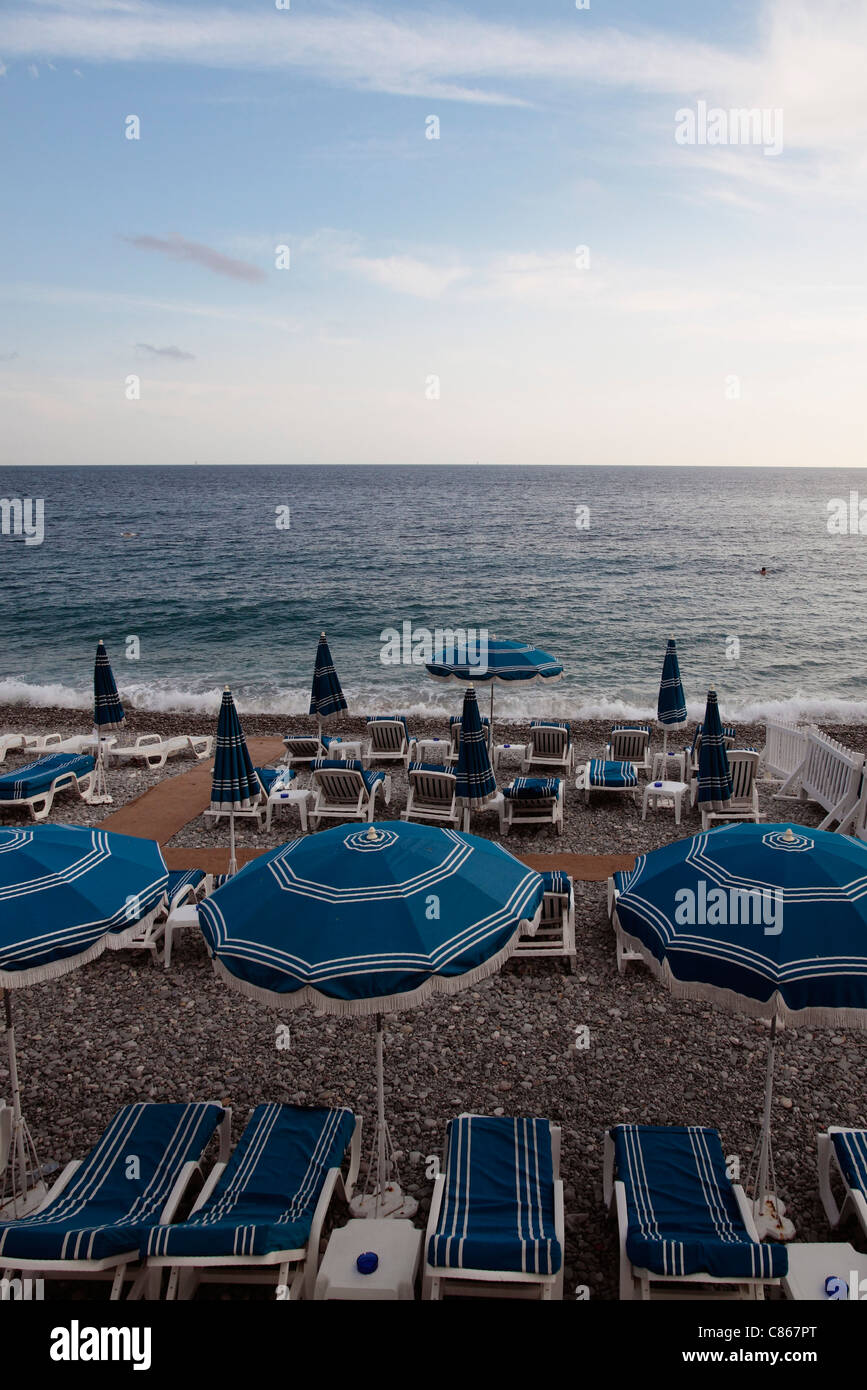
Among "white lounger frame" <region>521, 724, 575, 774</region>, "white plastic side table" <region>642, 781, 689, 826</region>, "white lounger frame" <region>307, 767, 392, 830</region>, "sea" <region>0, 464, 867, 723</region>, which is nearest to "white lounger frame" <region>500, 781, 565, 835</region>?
"white plastic side table" <region>642, 781, 689, 826</region>

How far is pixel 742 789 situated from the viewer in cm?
1228

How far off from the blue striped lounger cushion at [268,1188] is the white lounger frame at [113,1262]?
0.21 meters

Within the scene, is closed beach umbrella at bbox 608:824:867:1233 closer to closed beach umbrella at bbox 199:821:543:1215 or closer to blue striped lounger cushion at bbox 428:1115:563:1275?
closed beach umbrella at bbox 199:821:543:1215

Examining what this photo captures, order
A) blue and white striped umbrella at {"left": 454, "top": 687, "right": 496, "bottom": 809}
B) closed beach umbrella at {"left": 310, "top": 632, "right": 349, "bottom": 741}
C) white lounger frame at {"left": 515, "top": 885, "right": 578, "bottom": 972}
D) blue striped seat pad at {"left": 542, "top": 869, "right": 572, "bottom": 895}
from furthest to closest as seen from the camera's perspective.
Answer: closed beach umbrella at {"left": 310, "top": 632, "right": 349, "bottom": 741}, blue and white striped umbrella at {"left": 454, "top": 687, "right": 496, "bottom": 809}, blue striped seat pad at {"left": 542, "top": 869, "right": 572, "bottom": 895}, white lounger frame at {"left": 515, "top": 885, "right": 578, "bottom": 972}

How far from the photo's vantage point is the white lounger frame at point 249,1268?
149 inches

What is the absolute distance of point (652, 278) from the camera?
2831 cm

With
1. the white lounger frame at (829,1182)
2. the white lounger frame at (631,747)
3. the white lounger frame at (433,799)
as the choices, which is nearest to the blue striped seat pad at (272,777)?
the white lounger frame at (433,799)

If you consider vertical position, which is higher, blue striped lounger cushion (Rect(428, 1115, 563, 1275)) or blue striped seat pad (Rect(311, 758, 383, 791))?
blue striped seat pad (Rect(311, 758, 383, 791))

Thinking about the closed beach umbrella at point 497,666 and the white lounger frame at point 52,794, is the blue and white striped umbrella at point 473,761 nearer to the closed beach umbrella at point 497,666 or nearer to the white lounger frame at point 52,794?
the closed beach umbrella at point 497,666

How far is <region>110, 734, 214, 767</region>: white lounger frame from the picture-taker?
15069 mm

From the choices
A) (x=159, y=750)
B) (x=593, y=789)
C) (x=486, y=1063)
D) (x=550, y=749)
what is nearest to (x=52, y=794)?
(x=159, y=750)

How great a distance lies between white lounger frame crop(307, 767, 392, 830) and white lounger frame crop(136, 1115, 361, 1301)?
24.4 feet

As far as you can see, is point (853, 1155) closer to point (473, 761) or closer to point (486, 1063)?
point (486, 1063)

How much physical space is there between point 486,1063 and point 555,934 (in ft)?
6.33
